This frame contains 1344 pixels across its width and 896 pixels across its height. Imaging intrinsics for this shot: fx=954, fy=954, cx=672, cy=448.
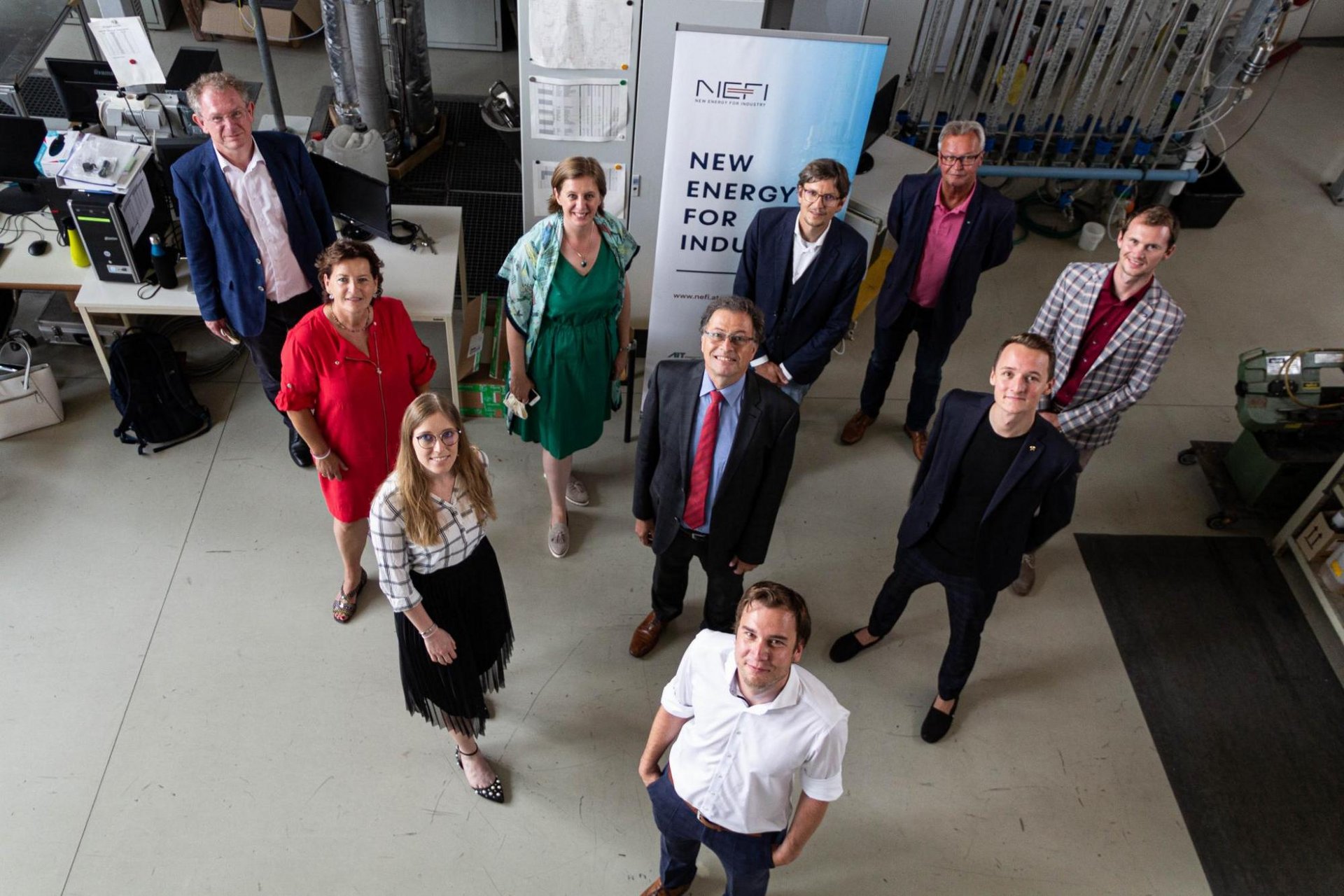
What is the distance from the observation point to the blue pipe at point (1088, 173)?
523 centimetres

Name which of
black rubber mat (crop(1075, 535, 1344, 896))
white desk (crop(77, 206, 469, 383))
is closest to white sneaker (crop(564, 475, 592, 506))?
white desk (crop(77, 206, 469, 383))

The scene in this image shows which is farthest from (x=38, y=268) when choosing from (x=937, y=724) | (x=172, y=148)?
(x=937, y=724)

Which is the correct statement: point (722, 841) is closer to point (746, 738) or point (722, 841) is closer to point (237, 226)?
point (746, 738)

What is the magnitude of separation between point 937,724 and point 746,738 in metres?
1.41

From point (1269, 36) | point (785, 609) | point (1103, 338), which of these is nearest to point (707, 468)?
point (785, 609)

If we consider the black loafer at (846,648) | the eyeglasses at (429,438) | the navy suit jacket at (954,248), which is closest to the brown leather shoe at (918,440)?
the navy suit jacket at (954,248)

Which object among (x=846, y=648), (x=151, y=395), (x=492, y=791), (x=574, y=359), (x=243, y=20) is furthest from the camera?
(x=243, y=20)

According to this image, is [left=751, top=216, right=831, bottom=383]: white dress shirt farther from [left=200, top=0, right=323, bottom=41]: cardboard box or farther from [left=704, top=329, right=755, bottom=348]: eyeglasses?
[left=200, top=0, right=323, bottom=41]: cardboard box

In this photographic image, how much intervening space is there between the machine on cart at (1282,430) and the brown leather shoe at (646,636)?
248cm

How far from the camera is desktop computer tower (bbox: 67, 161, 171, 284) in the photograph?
3557mm

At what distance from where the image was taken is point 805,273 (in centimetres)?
340

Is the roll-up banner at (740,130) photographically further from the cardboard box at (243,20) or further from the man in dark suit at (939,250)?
the cardboard box at (243,20)

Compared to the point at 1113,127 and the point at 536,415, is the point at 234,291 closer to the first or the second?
the point at 536,415

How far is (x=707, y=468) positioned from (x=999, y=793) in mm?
1516
